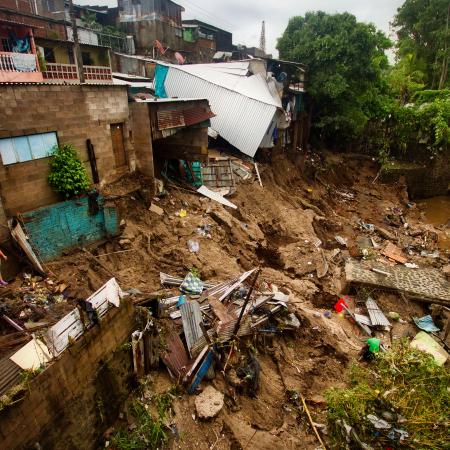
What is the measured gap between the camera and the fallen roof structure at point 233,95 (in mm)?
16438

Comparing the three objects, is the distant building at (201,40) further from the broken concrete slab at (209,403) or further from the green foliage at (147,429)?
the green foliage at (147,429)

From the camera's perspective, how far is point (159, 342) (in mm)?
7336

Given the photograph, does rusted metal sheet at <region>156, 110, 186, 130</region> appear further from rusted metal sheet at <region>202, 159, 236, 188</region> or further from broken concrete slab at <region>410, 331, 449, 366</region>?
broken concrete slab at <region>410, 331, 449, 366</region>

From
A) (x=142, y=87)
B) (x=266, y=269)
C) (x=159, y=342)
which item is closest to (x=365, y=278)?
(x=266, y=269)

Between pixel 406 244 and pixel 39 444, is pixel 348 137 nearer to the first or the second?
pixel 406 244

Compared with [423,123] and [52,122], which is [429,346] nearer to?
[52,122]

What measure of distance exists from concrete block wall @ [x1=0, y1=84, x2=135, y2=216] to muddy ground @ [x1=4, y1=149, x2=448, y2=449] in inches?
67.0

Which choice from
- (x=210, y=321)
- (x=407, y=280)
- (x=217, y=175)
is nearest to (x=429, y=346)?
(x=407, y=280)

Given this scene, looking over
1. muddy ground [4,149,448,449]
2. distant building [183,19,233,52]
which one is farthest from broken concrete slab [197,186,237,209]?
distant building [183,19,233,52]

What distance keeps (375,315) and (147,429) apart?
7.49 metres

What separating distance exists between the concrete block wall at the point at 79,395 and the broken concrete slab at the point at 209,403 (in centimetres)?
157

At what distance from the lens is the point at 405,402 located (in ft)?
18.8

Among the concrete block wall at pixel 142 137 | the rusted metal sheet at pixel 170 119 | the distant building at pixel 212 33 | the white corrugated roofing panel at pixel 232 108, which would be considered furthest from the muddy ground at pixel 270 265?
the distant building at pixel 212 33

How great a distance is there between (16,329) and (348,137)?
80.5ft
